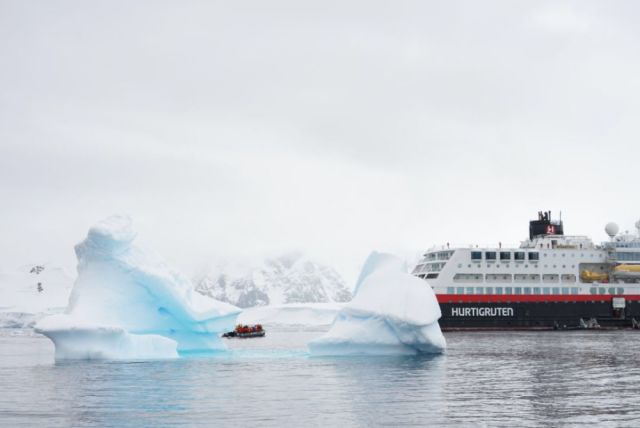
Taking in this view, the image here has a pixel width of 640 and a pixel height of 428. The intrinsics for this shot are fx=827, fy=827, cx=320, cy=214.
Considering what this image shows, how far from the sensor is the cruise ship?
2766 inches

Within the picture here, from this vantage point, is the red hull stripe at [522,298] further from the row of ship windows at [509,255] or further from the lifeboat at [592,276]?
the row of ship windows at [509,255]

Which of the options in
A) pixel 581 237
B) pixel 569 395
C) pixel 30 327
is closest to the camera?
pixel 569 395

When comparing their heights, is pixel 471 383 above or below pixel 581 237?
below

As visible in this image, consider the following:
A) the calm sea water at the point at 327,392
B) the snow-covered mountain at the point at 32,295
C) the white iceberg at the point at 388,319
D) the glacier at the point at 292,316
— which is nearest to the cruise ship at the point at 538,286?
the calm sea water at the point at 327,392

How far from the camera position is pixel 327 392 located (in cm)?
2367

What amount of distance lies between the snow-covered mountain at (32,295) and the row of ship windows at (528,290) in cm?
5021

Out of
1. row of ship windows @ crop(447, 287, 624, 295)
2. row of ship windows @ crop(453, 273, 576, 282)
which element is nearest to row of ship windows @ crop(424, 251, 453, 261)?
row of ship windows @ crop(453, 273, 576, 282)

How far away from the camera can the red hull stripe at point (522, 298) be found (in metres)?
69.9

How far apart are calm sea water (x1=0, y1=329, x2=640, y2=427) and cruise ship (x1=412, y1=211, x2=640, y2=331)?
3281 cm

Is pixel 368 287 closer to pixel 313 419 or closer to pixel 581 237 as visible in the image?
pixel 313 419

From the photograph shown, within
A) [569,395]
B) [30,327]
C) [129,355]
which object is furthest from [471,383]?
[30,327]

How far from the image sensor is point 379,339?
35844 mm

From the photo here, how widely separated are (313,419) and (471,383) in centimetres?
883

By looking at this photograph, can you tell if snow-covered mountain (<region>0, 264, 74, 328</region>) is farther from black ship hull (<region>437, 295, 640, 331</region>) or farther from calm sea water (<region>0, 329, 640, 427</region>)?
calm sea water (<region>0, 329, 640, 427</region>)
